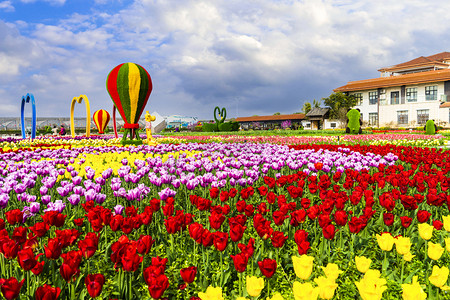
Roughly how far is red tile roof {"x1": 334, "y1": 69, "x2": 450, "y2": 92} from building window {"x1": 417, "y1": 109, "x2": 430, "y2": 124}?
425 centimetres

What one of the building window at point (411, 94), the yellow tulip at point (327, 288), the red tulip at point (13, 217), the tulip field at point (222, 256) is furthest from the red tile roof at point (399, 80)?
the red tulip at point (13, 217)

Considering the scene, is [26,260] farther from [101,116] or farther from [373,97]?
[373,97]

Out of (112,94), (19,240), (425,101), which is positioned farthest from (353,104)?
(19,240)

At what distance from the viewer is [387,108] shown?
50.4 meters

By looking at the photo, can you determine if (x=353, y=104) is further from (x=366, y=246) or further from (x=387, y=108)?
(x=366, y=246)

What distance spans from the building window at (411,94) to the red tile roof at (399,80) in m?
1.38

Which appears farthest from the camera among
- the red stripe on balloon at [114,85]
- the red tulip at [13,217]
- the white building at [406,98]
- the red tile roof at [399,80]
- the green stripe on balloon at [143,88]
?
the red tile roof at [399,80]

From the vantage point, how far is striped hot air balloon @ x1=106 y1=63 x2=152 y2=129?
15516 millimetres

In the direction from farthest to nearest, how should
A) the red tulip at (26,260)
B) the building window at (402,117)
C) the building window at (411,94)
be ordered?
the building window at (402,117) < the building window at (411,94) < the red tulip at (26,260)

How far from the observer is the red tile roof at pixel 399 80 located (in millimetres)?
46459

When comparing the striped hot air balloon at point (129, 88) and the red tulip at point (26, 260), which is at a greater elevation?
the striped hot air balloon at point (129, 88)

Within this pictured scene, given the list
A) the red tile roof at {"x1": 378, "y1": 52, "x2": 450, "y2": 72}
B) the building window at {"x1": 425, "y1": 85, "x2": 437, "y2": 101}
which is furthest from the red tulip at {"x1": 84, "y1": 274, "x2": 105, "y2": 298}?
the red tile roof at {"x1": 378, "y1": 52, "x2": 450, "y2": 72}

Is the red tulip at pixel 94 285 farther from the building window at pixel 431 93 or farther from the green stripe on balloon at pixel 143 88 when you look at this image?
the building window at pixel 431 93

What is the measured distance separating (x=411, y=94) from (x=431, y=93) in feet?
8.34
